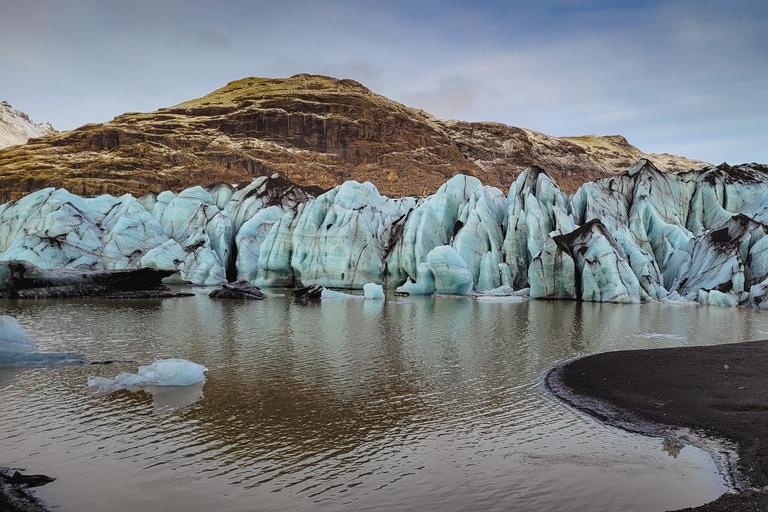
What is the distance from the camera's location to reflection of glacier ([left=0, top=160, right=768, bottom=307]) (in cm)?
3092

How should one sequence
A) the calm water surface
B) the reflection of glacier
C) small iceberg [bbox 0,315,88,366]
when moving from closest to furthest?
1. the calm water surface
2. small iceberg [bbox 0,315,88,366]
3. the reflection of glacier

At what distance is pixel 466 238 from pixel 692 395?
89.7 ft

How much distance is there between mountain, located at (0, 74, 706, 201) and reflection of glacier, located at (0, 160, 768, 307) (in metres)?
46.0

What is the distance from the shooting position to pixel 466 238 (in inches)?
1420

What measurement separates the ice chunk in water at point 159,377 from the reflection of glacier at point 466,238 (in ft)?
75.0

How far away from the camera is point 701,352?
41.2ft

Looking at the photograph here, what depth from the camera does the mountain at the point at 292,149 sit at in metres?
87.4

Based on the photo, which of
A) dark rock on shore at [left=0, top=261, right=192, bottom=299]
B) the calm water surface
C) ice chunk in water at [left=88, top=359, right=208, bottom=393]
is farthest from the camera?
dark rock on shore at [left=0, top=261, right=192, bottom=299]

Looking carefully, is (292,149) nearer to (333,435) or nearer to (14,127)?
(14,127)

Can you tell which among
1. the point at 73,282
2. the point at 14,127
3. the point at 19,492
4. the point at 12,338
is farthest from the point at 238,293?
the point at 14,127

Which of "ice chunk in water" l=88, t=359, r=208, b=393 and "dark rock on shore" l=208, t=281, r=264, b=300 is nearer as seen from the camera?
"ice chunk in water" l=88, t=359, r=208, b=393

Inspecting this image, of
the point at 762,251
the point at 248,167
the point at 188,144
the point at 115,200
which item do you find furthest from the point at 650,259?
the point at 188,144

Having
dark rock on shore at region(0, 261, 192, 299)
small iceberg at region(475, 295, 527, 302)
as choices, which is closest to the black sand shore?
small iceberg at region(475, 295, 527, 302)

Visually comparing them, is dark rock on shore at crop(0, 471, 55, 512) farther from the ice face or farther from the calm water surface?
the ice face
